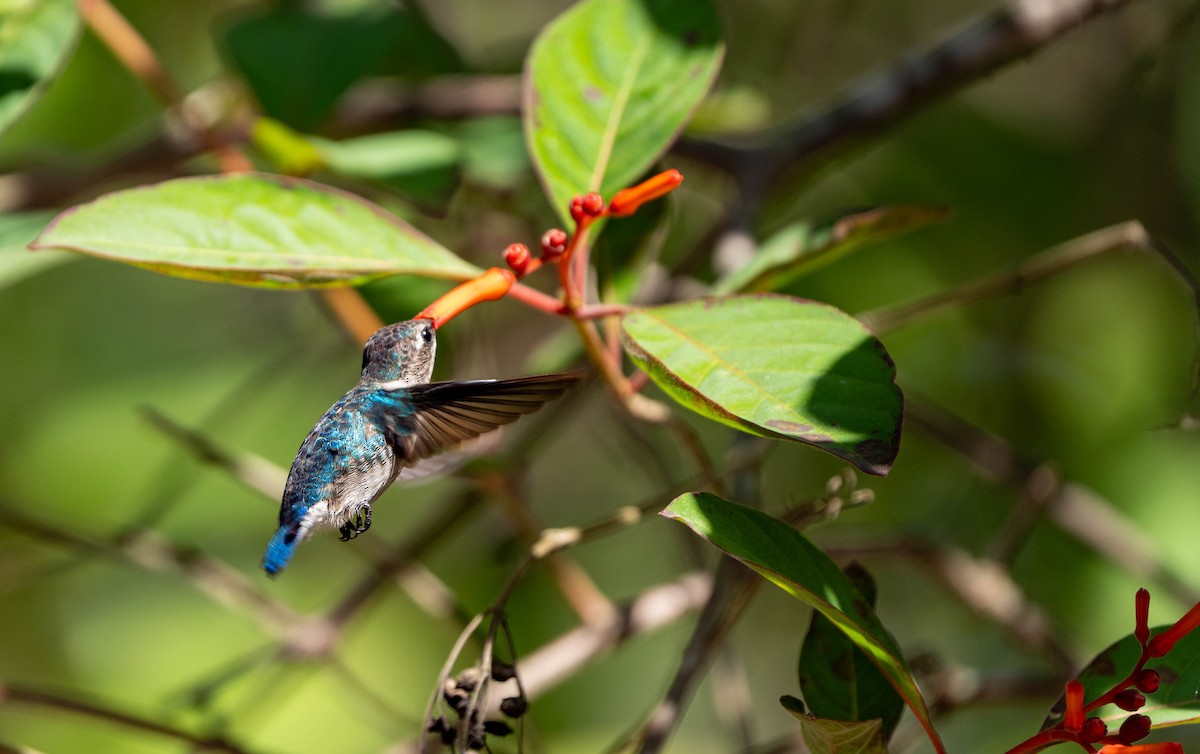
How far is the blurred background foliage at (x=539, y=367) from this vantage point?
180cm

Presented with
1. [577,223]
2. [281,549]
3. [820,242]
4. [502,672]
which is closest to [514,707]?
[502,672]

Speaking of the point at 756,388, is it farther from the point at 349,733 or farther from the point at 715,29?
the point at 349,733

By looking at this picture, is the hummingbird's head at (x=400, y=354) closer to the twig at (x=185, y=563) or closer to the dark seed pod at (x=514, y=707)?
the dark seed pod at (x=514, y=707)

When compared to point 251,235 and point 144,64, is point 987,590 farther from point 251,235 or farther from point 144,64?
point 144,64

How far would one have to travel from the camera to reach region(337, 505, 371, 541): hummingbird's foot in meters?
1.05

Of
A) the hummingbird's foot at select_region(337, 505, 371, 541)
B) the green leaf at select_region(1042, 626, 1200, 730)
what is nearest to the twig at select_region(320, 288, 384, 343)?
the hummingbird's foot at select_region(337, 505, 371, 541)

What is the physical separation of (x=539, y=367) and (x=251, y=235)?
25.7 inches

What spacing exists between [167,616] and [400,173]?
185cm

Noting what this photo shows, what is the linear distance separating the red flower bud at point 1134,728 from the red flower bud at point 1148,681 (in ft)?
0.11

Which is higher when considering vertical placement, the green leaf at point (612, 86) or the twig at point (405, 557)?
the twig at point (405, 557)

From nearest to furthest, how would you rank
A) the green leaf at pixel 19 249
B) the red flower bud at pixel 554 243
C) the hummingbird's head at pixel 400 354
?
1. the red flower bud at pixel 554 243
2. the hummingbird's head at pixel 400 354
3. the green leaf at pixel 19 249

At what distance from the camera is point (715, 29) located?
45.3 inches

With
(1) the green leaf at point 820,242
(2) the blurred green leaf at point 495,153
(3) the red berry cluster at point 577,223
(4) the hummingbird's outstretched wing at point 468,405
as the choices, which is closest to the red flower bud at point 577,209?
(3) the red berry cluster at point 577,223

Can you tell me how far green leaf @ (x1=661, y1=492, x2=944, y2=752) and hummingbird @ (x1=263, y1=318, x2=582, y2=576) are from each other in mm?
257
